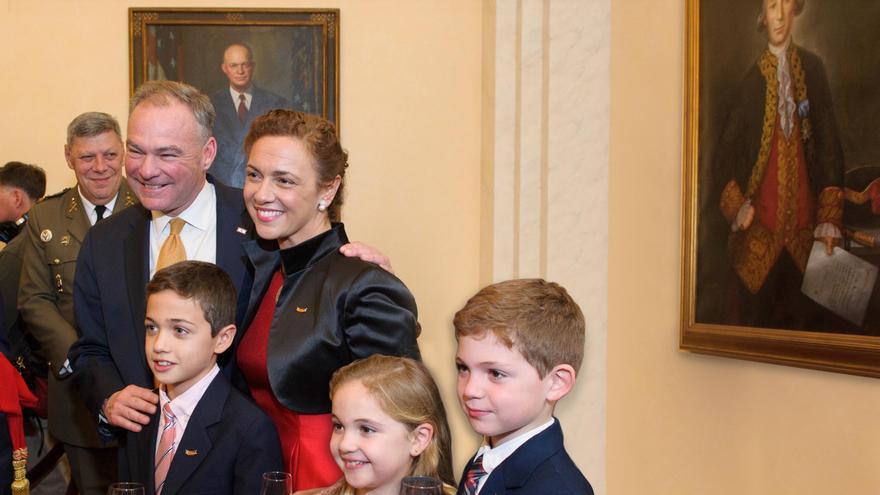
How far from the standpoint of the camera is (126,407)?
9.70 ft

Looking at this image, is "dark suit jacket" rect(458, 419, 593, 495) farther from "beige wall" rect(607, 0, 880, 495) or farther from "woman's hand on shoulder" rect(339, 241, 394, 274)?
"beige wall" rect(607, 0, 880, 495)

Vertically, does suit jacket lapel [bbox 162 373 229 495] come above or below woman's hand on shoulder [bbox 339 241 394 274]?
below

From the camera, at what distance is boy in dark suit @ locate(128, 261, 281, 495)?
9.27ft

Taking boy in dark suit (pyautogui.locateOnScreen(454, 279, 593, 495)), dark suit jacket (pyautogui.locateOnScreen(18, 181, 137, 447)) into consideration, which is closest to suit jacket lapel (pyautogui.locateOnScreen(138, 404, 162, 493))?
boy in dark suit (pyautogui.locateOnScreen(454, 279, 593, 495))

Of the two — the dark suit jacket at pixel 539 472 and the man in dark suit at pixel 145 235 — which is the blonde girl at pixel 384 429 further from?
the man in dark suit at pixel 145 235

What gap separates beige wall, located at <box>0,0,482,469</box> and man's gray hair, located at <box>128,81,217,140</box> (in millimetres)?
3226

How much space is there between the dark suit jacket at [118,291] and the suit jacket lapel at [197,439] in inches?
18.5

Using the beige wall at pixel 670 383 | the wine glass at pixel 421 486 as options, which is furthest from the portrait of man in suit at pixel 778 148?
the wine glass at pixel 421 486

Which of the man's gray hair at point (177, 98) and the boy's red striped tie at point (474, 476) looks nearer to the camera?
the boy's red striped tie at point (474, 476)

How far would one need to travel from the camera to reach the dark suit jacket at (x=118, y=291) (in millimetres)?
3352

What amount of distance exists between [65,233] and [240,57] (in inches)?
84.0

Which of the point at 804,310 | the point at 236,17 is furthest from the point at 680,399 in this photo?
the point at 236,17

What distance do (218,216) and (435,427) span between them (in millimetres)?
1440

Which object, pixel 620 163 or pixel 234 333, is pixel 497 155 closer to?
pixel 620 163
